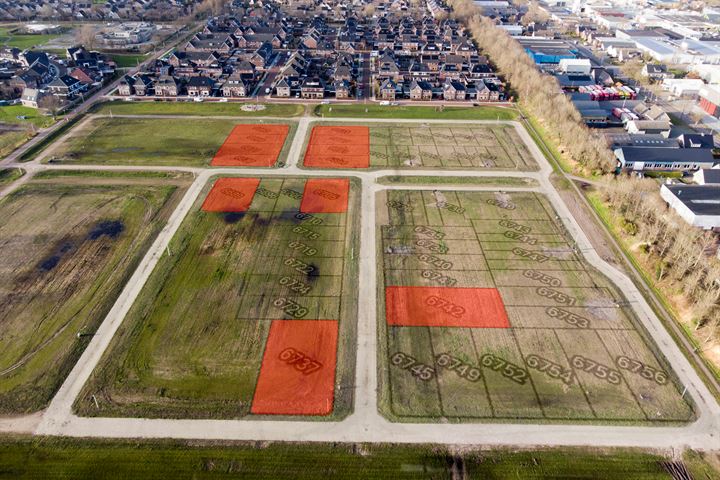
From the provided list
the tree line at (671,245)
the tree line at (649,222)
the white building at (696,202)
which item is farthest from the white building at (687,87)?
the tree line at (671,245)

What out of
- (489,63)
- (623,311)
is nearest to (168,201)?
(623,311)

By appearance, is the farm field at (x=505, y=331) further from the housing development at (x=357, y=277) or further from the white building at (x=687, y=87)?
the white building at (x=687, y=87)

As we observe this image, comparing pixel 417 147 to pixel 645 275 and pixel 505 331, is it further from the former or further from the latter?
pixel 505 331

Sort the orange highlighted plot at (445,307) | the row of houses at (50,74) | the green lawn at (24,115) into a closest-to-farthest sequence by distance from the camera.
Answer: the orange highlighted plot at (445,307)
the green lawn at (24,115)
the row of houses at (50,74)

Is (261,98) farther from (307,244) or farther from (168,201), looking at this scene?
(307,244)

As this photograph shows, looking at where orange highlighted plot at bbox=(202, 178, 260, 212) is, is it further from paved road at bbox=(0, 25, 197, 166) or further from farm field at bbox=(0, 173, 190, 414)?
paved road at bbox=(0, 25, 197, 166)

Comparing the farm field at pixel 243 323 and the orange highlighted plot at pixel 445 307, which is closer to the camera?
the farm field at pixel 243 323

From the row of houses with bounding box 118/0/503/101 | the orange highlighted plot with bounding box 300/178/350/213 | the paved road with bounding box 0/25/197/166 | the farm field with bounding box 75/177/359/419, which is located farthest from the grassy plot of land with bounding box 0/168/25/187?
the orange highlighted plot with bounding box 300/178/350/213
